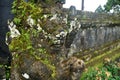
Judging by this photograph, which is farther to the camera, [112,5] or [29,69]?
[112,5]

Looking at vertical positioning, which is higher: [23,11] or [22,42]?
[23,11]

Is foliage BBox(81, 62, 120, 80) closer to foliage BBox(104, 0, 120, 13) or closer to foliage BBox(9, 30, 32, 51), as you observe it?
foliage BBox(9, 30, 32, 51)

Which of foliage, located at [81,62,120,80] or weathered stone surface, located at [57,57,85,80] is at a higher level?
weathered stone surface, located at [57,57,85,80]

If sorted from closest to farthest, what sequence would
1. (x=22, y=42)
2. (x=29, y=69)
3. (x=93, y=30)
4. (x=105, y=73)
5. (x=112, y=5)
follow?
(x=29, y=69) → (x=22, y=42) → (x=105, y=73) → (x=93, y=30) → (x=112, y=5)

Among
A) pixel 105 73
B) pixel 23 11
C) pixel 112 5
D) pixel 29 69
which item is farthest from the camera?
pixel 112 5

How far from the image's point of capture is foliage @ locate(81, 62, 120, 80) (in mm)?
11375

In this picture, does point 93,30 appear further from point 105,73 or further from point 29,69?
point 29,69

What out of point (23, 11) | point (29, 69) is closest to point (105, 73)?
point (23, 11)

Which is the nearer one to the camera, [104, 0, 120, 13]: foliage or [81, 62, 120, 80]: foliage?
[81, 62, 120, 80]: foliage

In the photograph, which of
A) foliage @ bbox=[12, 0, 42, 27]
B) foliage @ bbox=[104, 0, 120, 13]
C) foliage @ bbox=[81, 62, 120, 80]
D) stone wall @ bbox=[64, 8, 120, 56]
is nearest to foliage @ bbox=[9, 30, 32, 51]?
foliage @ bbox=[12, 0, 42, 27]

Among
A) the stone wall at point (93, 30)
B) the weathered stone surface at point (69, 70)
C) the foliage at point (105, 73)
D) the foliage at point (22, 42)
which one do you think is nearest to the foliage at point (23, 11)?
the foliage at point (22, 42)

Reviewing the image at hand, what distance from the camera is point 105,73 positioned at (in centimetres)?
1178

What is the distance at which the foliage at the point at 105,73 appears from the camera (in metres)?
11.4

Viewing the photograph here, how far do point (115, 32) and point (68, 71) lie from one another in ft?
27.1
